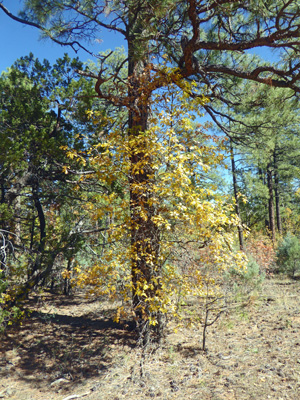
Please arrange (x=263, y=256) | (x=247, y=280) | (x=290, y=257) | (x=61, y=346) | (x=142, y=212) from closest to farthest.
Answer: (x=142, y=212), (x=61, y=346), (x=247, y=280), (x=290, y=257), (x=263, y=256)

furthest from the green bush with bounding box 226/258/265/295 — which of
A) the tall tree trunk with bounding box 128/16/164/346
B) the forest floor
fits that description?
the tall tree trunk with bounding box 128/16/164/346

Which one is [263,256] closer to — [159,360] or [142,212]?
[159,360]

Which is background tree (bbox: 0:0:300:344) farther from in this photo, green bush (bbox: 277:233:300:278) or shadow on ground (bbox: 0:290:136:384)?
green bush (bbox: 277:233:300:278)

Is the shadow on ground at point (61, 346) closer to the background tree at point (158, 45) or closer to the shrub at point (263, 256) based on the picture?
the background tree at point (158, 45)

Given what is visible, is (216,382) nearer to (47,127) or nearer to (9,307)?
(9,307)

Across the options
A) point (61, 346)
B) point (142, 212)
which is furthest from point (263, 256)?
point (142, 212)

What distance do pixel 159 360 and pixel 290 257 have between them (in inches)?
246

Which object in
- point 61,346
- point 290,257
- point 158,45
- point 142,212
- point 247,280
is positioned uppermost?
point 158,45

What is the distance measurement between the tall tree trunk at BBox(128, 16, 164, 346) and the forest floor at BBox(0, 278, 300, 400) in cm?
54

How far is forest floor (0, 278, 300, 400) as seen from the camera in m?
3.17

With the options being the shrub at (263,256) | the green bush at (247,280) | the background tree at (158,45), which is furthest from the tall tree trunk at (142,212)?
the shrub at (263,256)

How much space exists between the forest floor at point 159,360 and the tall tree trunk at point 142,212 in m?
0.54

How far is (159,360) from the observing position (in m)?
3.91

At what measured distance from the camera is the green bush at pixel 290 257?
8430mm
